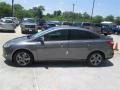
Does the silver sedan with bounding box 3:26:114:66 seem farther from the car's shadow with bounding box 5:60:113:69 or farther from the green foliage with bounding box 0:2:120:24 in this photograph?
the green foliage with bounding box 0:2:120:24

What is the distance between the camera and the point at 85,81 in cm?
860

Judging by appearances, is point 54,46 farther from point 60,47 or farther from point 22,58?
point 22,58

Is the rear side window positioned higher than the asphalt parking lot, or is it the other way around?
the rear side window

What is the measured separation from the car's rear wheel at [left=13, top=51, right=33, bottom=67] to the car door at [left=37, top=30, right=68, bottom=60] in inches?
16.8

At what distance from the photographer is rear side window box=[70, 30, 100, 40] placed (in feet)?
35.7

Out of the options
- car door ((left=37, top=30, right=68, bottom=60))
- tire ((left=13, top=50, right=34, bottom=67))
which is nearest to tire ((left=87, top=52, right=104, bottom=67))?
car door ((left=37, top=30, right=68, bottom=60))

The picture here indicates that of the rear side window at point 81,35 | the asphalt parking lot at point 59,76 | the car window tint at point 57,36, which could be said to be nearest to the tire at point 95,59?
the asphalt parking lot at point 59,76

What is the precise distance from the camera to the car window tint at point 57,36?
1062 centimetres

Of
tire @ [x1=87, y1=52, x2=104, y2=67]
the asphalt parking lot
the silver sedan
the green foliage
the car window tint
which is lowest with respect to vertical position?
the asphalt parking lot

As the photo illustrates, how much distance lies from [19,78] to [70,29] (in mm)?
3274

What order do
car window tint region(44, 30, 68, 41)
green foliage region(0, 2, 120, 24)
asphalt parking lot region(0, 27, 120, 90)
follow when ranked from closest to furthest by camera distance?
asphalt parking lot region(0, 27, 120, 90) → car window tint region(44, 30, 68, 41) → green foliage region(0, 2, 120, 24)

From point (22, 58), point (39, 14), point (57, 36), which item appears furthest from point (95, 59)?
point (39, 14)

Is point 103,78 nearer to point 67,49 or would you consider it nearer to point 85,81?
point 85,81

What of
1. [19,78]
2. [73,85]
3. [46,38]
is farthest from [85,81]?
[46,38]
